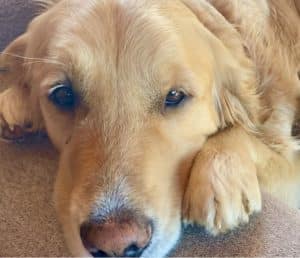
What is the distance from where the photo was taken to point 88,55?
1589 mm

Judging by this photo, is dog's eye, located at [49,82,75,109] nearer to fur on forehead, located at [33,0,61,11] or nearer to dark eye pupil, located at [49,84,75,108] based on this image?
dark eye pupil, located at [49,84,75,108]

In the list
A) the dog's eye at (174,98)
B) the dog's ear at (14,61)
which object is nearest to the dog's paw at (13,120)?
the dog's ear at (14,61)

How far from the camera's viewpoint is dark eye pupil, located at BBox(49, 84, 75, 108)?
65.0 inches

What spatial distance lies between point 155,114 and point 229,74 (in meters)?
0.32

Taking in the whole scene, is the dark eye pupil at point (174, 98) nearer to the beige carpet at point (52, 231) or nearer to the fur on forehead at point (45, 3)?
the beige carpet at point (52, 231)

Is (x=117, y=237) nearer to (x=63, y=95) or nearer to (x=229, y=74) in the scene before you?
(x=63, y=95)

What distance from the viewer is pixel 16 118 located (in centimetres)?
189

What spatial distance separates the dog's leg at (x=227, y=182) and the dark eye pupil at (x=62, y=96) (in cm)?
37

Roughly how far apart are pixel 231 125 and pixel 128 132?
1.25ft

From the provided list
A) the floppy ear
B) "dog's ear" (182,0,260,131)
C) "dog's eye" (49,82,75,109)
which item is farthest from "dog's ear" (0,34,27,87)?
"dog's ear" (182,0,260,131)

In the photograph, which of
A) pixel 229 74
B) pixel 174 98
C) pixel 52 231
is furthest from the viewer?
pixel 229 74

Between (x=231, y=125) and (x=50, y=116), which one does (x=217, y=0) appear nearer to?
(x=231, y=125)

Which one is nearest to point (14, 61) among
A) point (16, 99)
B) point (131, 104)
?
point (16, 99)

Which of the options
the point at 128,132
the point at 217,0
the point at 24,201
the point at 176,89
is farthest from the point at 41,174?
the point at 217,0
